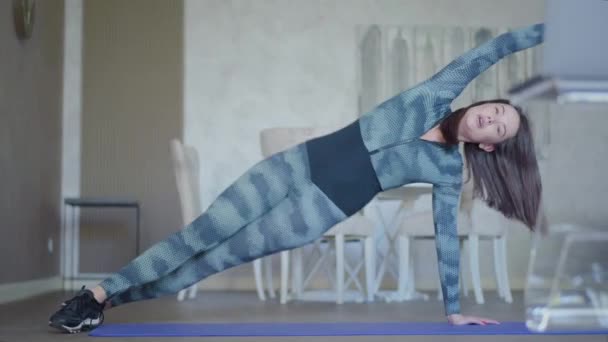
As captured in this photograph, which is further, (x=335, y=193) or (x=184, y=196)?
(x=184, y=196)

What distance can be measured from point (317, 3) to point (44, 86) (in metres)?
2.46

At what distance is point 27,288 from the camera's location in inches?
231

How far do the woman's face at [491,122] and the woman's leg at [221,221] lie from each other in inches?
26.7

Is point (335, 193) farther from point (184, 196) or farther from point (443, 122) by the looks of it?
point (184, 196)

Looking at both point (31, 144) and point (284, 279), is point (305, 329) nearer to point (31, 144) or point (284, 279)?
point (284, 279)

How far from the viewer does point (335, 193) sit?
3.17 m

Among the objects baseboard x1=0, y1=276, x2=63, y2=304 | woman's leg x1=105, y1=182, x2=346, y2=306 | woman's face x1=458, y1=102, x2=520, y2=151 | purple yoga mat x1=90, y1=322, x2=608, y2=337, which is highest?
woman's face x1=458, y1=102, x2=520, y2=151

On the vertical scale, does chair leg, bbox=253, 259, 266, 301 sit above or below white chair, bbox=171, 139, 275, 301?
below

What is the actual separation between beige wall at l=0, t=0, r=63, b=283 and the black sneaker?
2257 mm

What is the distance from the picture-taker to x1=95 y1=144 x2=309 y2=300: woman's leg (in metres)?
3.15

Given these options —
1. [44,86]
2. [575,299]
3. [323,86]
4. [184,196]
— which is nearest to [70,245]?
[44,86]

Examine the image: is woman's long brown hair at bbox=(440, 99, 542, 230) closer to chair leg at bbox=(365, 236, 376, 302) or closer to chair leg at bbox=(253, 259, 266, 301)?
chair leg at bbox=(365, 236, 376, 302)

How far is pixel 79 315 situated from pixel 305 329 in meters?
0.87

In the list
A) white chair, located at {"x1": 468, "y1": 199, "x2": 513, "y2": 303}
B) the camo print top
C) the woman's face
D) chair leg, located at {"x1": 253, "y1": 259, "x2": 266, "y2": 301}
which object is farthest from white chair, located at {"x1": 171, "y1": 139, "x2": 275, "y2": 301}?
the woman's face
